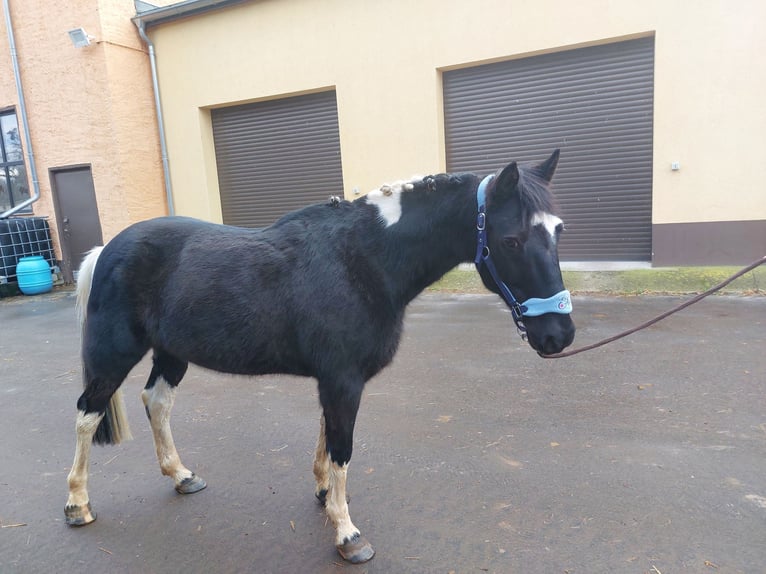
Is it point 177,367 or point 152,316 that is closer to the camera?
point 152,316

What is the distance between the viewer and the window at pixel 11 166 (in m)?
12.6

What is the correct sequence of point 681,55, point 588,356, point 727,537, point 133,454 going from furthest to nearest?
point 681,55 → point 588,356 → point 133,454 → point 727,537

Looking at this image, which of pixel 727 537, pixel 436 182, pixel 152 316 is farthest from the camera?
pixel 152 316

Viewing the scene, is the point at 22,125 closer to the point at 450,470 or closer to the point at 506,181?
the point at 450,470

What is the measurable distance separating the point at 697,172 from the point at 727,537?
23.5 ft

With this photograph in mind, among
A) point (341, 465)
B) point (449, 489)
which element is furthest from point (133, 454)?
point (449, 489)

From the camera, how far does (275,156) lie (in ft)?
37.5

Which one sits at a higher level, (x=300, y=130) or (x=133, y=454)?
(x=300, y=130)

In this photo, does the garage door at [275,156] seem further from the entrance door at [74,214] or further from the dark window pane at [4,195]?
the dark window pane at [4,195]

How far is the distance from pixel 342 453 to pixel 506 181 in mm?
1519

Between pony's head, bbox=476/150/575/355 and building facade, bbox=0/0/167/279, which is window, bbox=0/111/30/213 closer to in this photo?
building facade, bbox=0/0/167/279

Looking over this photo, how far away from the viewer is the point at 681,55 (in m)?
7.96

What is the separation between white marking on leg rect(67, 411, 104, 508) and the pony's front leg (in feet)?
4.82

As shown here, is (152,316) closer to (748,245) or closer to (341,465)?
(341,465)
